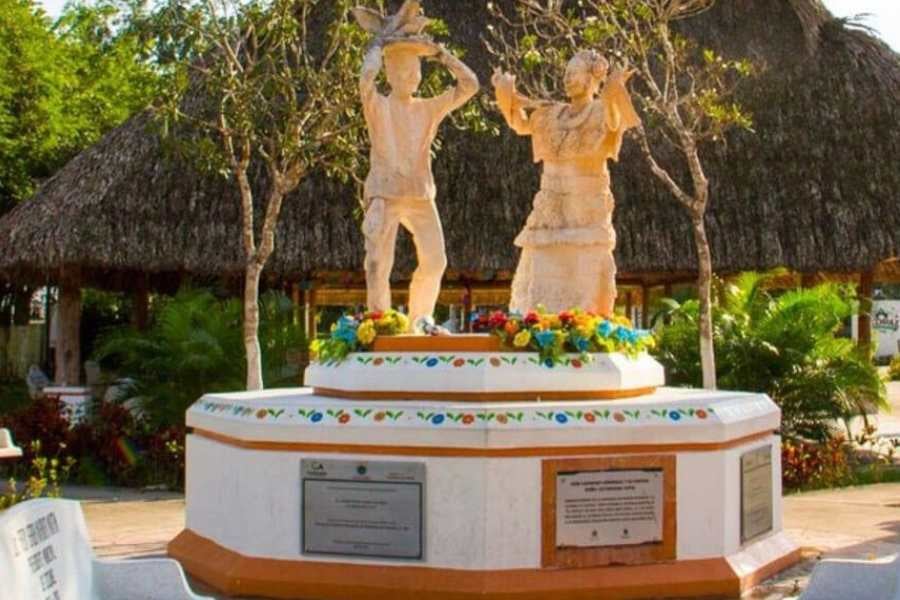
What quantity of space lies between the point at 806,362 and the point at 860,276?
5.26 metres

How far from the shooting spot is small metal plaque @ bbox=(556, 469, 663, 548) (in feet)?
21.1

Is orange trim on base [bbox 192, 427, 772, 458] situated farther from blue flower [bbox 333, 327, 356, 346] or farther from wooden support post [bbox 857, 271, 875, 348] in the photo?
wooden support post [bbox 857, 271, 875, 348]

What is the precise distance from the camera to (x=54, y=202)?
51.1 feet

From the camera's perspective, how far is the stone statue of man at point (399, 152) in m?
8.00

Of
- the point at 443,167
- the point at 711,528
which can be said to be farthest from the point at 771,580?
the point at 443,167

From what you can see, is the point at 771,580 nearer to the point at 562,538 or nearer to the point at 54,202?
the point at 562,538

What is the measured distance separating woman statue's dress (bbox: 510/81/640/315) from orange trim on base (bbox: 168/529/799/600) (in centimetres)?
212

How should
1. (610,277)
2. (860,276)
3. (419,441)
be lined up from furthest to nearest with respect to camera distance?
(860,276) → (610,277) → (419,441)

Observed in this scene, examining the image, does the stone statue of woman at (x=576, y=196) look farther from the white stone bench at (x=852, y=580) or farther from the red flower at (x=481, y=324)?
the white stone bench at (x=852, y=580)

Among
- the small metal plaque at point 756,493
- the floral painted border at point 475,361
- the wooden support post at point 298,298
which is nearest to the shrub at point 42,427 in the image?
the wooden support post at point 298,298

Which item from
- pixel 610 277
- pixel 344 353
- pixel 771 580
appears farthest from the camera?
pixel 610 277

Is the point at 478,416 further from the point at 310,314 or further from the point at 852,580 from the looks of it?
the point at 310,314

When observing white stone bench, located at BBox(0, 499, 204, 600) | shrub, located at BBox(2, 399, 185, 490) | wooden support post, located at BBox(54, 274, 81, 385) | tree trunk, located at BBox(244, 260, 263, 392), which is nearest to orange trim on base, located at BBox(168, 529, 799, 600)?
white stone bench, located at BBox(0, 499, 204, 600)

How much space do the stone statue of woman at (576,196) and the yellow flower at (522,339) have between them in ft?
4.28
